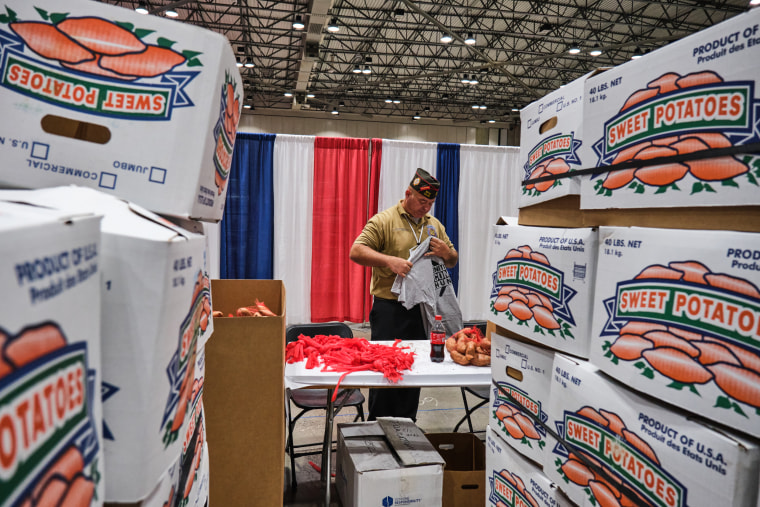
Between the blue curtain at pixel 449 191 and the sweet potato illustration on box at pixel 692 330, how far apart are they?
520cm

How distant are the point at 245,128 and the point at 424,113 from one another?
234 inches

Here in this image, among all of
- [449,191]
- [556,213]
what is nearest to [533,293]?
[556,213]

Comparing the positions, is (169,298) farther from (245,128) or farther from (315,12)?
(245,128)

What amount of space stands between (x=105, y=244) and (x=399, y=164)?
5.58 m

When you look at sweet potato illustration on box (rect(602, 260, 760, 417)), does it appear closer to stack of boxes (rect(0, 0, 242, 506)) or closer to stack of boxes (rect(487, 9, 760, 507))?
stack of boxes (rect(487, 9, 760, 507))

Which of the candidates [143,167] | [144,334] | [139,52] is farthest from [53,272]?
[139,52]

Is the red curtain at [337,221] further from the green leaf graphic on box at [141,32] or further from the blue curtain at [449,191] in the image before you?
the green leaf graphic on box at [141,32]

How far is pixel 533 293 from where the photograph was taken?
4.42 feet

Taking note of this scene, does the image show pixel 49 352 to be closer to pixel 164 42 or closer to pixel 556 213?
pixel 164 42

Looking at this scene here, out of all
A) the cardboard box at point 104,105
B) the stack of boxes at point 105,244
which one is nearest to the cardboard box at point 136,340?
the stack of boxes at point 105,244

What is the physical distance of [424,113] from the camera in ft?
52.0

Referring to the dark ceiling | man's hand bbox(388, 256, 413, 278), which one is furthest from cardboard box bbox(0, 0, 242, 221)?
the dark ceiling

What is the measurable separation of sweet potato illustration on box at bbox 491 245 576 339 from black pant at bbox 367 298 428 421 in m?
1.60

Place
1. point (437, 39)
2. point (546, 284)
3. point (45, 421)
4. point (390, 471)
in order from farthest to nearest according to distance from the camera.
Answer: point (437, 39)
point (390, 471)
point (546, 284)
point (45, 421)
